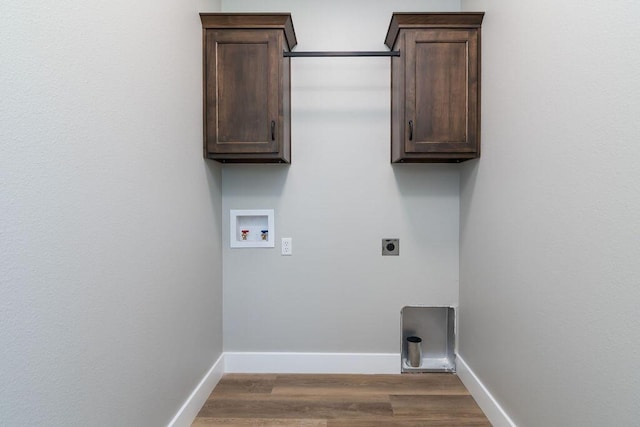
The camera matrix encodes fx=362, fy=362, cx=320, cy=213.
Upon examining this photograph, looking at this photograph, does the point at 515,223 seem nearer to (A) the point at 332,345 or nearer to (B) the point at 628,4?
(B) the point at 628,4

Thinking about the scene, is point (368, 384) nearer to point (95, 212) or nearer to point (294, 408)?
point (294, 408)

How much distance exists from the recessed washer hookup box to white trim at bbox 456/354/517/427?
0.13 m

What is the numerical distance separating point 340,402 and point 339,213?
46.0 inches

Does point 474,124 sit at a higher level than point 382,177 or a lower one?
higher

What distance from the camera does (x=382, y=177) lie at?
246 centimetres

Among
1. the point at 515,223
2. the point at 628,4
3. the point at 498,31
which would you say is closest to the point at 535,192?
the point at 515,223

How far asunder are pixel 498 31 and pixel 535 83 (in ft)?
1.75

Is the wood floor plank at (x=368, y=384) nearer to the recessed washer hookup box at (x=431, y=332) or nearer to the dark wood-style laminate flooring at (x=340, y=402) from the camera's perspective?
the dark wood-style laminate flooring at (x=340, y=402)

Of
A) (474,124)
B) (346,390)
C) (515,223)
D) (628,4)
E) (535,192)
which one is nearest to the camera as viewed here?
(628,4)

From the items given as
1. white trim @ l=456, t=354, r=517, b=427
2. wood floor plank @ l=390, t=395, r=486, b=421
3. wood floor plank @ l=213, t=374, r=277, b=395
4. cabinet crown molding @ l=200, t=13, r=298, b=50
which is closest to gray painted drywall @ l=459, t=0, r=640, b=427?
white trim @ l=456, t=354, r=517, b=427

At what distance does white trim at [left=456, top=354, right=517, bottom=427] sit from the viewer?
182cm

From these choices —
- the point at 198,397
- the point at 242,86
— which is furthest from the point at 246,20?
the point at 198,397

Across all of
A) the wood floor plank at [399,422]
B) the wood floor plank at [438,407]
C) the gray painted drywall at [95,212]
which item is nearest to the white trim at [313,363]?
the wood floor plank at [438,407]

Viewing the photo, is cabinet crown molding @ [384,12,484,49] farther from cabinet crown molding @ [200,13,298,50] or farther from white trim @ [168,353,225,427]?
white trim @ [168,353,225,427]
